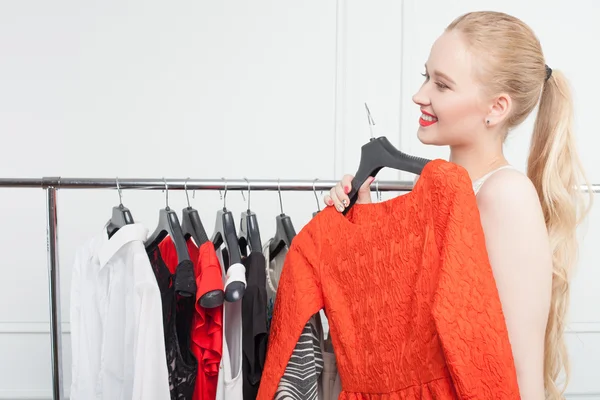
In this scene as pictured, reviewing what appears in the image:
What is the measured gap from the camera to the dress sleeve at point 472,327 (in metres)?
1.10

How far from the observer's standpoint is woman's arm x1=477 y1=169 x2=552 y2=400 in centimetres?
119

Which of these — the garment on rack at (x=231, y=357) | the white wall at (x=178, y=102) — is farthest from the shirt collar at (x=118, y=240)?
the white wall at (x=178, y=102)

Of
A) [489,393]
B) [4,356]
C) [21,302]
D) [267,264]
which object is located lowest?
[4,356]

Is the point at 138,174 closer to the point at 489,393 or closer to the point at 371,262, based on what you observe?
the point at 371,262

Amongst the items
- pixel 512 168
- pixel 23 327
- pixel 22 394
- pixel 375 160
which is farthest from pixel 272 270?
pixel 22 394

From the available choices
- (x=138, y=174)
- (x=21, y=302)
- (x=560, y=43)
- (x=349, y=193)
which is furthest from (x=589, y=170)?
(x=21, y=302)

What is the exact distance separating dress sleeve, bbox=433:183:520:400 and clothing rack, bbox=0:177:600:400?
0.58m

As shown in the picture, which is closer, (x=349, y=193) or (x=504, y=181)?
(x=504, y=181)

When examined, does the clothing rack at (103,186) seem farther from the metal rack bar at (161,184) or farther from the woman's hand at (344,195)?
the woman's hand at (344,195)

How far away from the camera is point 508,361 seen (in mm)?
1113

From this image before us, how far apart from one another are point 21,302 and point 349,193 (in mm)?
1823

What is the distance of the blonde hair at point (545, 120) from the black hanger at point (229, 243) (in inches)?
27.0

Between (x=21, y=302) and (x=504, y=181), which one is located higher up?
(x=504, y=181)

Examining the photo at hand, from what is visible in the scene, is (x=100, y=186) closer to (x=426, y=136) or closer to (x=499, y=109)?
(x=426, y=136)
